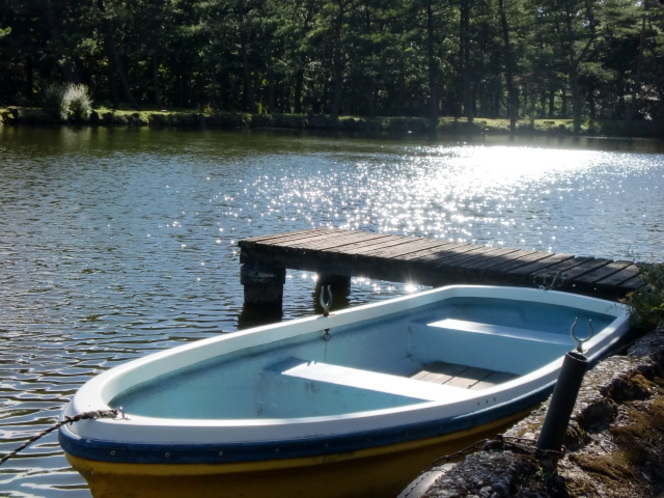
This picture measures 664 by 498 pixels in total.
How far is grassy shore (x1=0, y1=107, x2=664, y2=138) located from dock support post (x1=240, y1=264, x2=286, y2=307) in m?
35.8

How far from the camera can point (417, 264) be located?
847cm

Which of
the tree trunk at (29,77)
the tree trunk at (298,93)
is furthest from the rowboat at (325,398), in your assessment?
the tree trunk at (298,93)

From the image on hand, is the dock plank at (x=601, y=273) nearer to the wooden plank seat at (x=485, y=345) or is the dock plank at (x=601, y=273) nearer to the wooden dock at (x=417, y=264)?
the wooden dock at (x=417, y=264)

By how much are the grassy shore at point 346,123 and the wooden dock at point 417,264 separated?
→ 118 ft

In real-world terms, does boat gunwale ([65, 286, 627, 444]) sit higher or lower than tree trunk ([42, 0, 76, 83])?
lower

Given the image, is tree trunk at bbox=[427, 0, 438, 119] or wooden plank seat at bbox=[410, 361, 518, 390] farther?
tree trunk at bbox=[427, 0, 438, 119]

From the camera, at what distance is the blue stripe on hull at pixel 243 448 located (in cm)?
337

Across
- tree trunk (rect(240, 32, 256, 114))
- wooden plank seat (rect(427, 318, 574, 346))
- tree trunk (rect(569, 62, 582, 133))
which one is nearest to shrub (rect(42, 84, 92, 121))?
tree trunk (rect(240, 32, 256, 114))

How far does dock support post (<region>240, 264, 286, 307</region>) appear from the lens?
9.28 metres

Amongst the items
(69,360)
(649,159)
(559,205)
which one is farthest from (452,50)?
(69,360)

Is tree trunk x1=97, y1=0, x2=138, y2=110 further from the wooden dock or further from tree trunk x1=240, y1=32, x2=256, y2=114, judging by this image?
the wooden dock

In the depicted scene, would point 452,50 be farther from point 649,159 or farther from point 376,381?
point 376,381

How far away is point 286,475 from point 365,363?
1938 mm

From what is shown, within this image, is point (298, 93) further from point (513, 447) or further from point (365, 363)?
point (513, 447)
